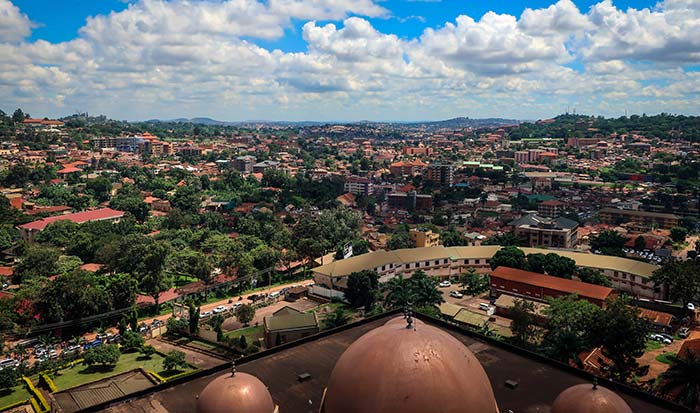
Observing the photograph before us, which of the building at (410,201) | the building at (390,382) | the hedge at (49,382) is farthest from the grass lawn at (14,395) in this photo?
the building at (410,201)

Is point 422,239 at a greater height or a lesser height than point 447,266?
greater

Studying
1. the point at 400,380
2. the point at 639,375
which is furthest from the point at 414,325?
the point at 639,375

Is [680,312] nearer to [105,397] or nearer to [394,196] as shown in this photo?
[105,397]

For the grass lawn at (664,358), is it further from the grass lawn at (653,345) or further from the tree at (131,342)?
the tree at (131,342)

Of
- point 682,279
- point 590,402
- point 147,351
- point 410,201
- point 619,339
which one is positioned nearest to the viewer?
point 590,402

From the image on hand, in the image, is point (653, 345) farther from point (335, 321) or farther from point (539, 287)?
point (335, 321)

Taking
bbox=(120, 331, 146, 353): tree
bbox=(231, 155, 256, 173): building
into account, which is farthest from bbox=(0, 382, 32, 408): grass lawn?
bbox=(231, 155, 256, 173): building

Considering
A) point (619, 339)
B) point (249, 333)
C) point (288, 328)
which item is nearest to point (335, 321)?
point (288, 328)
